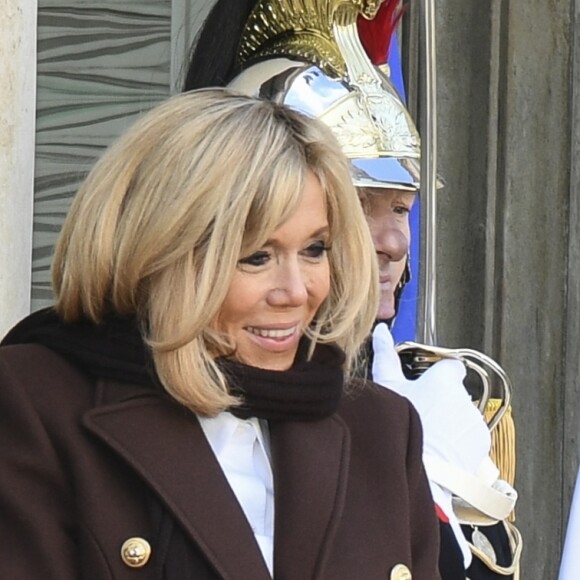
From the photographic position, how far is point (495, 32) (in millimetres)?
4762

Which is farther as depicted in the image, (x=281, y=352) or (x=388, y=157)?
(x=388, y=157)

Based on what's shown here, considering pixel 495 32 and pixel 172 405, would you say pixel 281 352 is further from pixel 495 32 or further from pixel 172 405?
pixel 495 32

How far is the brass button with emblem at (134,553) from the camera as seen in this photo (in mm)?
2285

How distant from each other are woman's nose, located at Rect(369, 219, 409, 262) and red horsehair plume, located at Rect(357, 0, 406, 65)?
48 cm

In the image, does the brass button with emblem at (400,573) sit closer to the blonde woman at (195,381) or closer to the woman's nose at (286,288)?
the blonde woman at (195,381)

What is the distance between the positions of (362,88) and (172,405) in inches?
44.9

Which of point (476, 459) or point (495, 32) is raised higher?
point (495, 32)

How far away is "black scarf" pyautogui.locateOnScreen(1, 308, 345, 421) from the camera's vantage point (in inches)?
93.7

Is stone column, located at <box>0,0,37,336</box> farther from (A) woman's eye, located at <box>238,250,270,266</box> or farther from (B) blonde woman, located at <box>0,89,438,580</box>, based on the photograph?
(A) woman's eye, located at <box>238,250,270,266</box>

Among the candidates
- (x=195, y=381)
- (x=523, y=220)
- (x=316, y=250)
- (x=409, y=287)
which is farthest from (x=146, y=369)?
(x=523, y=220)

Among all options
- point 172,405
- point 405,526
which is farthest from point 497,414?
point 172,405

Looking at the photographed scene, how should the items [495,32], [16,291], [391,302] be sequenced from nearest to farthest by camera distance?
[16,291] → [391,302] → [495,32]

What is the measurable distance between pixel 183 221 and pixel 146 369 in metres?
0.21

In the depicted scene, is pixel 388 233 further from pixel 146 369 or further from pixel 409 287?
pixel 146 369
